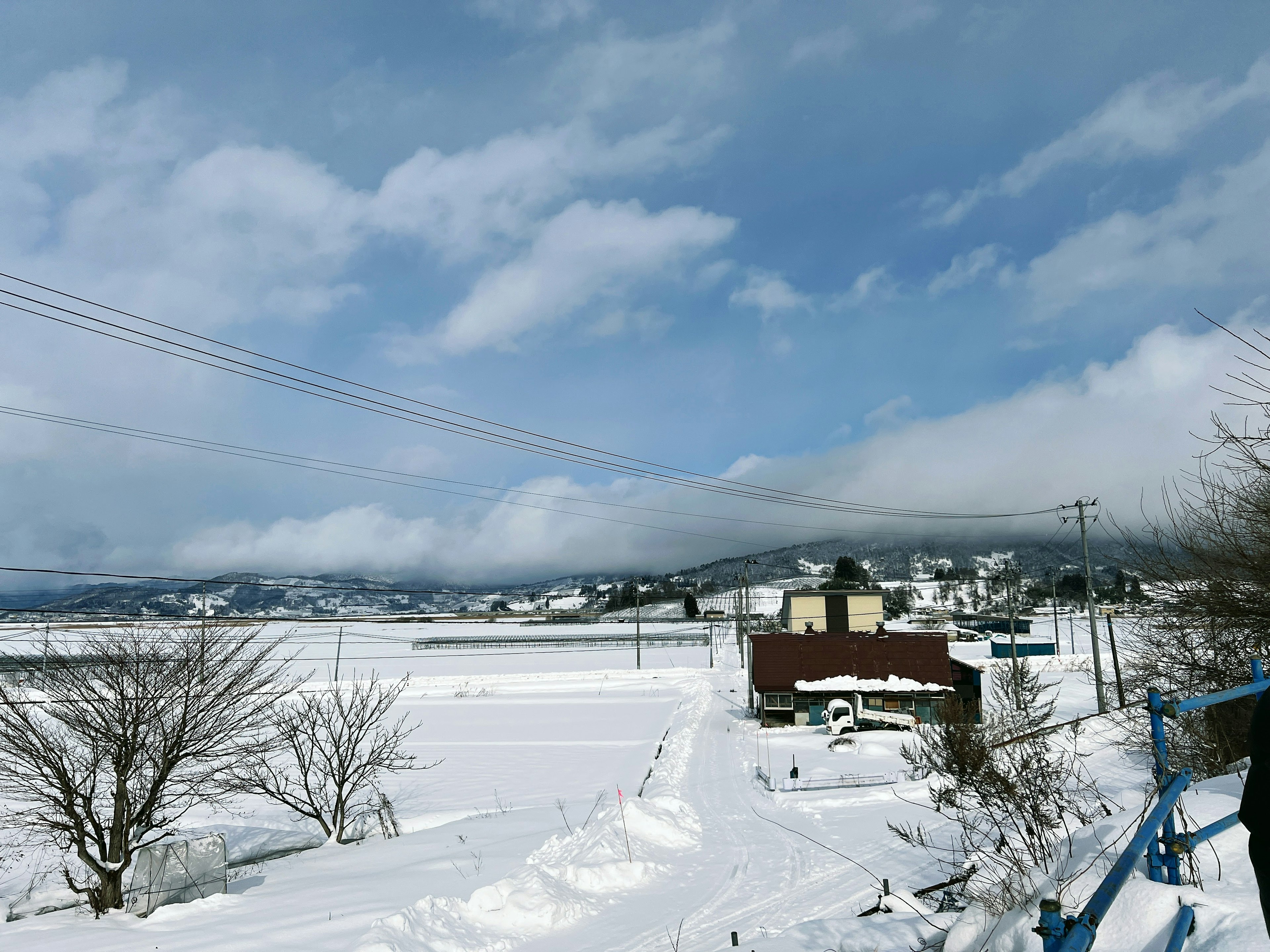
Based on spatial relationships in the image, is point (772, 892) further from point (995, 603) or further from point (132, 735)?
point (995, 603)

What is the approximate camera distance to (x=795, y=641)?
150ft

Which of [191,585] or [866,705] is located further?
[866,705]

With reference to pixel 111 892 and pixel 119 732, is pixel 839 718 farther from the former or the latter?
pixel 119 732

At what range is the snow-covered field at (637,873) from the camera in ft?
19.6

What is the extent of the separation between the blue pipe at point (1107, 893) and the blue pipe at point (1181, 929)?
0.51 metres

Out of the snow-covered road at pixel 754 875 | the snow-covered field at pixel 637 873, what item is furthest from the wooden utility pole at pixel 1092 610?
the snow-covered road at pixel 754 875

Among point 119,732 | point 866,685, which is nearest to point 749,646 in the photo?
point 866,685

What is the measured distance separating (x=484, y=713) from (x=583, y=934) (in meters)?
40.0

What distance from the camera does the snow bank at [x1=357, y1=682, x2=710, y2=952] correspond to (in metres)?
10.1

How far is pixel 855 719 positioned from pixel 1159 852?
38.4 meters

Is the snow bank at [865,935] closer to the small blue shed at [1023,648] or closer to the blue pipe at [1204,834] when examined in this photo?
the blue pipe at [1204,834]

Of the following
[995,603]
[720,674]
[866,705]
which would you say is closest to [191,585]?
[866,705]

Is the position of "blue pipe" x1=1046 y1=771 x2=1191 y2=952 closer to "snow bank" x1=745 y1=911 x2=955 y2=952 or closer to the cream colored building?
"snow bank" x1=745 y1=911 x2=955 y2=952

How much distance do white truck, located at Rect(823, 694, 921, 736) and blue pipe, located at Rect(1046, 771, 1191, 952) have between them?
118 feet
